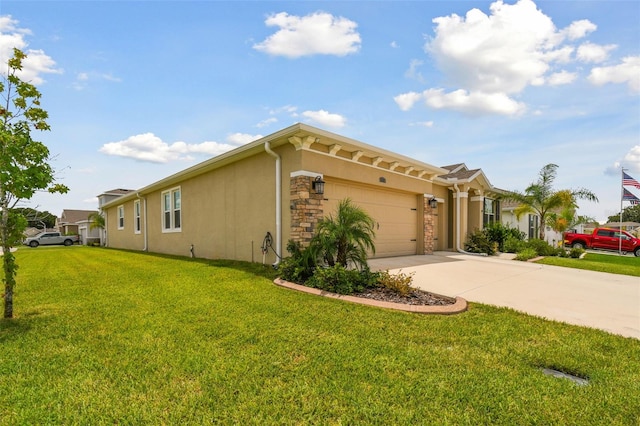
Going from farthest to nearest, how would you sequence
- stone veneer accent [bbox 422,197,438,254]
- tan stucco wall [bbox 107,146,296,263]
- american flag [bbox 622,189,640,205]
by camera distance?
american flag [bbox 622,189,640,205]
stone veneer accent [bbox 422,197,438,254]
tan stucco wall [bbox 107,146,296,263]

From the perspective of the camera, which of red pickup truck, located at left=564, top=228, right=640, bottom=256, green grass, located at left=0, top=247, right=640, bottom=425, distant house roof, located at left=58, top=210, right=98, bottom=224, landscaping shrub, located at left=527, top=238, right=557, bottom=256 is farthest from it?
distant house roof, located at left=58, top=210, right=98, bottom=224

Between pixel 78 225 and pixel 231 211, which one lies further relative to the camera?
pixel 78 225

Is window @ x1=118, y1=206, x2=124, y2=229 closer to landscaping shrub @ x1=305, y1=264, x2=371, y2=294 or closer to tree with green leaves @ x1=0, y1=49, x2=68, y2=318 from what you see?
tree with green leaves @ x1=0, y1=49, x2=68, y2=318

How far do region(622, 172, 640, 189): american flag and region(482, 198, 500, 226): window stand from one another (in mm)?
8827

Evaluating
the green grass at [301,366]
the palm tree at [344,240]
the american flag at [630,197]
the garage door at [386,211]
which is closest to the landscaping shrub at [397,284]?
the palm tree at [344,240]

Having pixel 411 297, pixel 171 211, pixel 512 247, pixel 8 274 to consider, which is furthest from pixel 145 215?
pixel 512 247

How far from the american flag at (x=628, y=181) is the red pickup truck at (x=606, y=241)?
3.03m

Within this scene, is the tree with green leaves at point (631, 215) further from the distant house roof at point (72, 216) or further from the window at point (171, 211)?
the distant house roof at point (72, 216)

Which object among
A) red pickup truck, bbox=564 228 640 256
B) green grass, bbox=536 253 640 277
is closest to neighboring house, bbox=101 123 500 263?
green grass, bbox=536 253 640 277

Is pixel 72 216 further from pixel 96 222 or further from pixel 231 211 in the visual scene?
pixel 231 211

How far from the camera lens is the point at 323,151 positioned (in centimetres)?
754

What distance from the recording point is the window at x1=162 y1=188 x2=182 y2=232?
12.8 meters

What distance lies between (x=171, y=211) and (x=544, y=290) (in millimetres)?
12965

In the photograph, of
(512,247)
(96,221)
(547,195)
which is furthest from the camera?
(96,221)
